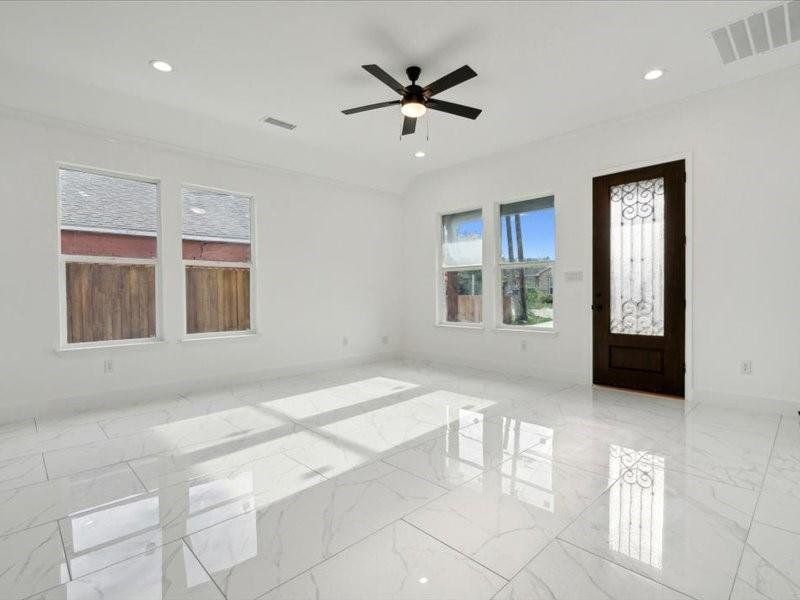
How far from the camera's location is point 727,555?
170cm

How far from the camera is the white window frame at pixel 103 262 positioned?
3.82m

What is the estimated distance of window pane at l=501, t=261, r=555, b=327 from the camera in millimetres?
5059

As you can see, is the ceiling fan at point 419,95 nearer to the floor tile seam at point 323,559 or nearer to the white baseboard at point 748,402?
the floor tile seam at point 323,559

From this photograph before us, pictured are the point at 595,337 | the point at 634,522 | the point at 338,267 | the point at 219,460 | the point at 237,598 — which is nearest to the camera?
the point at 237,598

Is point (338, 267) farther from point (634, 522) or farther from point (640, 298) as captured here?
point (634, 522)

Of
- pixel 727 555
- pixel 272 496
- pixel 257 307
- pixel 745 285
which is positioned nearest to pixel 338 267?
pixel 257 307

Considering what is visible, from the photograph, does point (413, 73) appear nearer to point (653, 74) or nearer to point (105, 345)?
point (653, 74)

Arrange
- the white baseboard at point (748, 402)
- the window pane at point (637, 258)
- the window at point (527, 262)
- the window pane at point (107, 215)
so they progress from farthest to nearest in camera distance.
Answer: the window at point (527, 262), the window pane at point (637, 258), the window pane at point (107, 215), the white baseboard at point (748, 402)

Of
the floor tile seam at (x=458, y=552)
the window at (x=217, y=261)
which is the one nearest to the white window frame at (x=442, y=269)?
the window at (x=217, y=261)

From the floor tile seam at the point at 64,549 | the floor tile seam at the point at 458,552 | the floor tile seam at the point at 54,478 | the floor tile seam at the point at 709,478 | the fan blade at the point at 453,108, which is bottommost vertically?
the floor tile seam at the point at 458,552

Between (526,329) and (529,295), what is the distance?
436mm

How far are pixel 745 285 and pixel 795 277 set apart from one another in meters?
0.32

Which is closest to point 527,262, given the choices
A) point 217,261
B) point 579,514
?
point 579,514

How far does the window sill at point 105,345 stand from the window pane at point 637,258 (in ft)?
16.0
